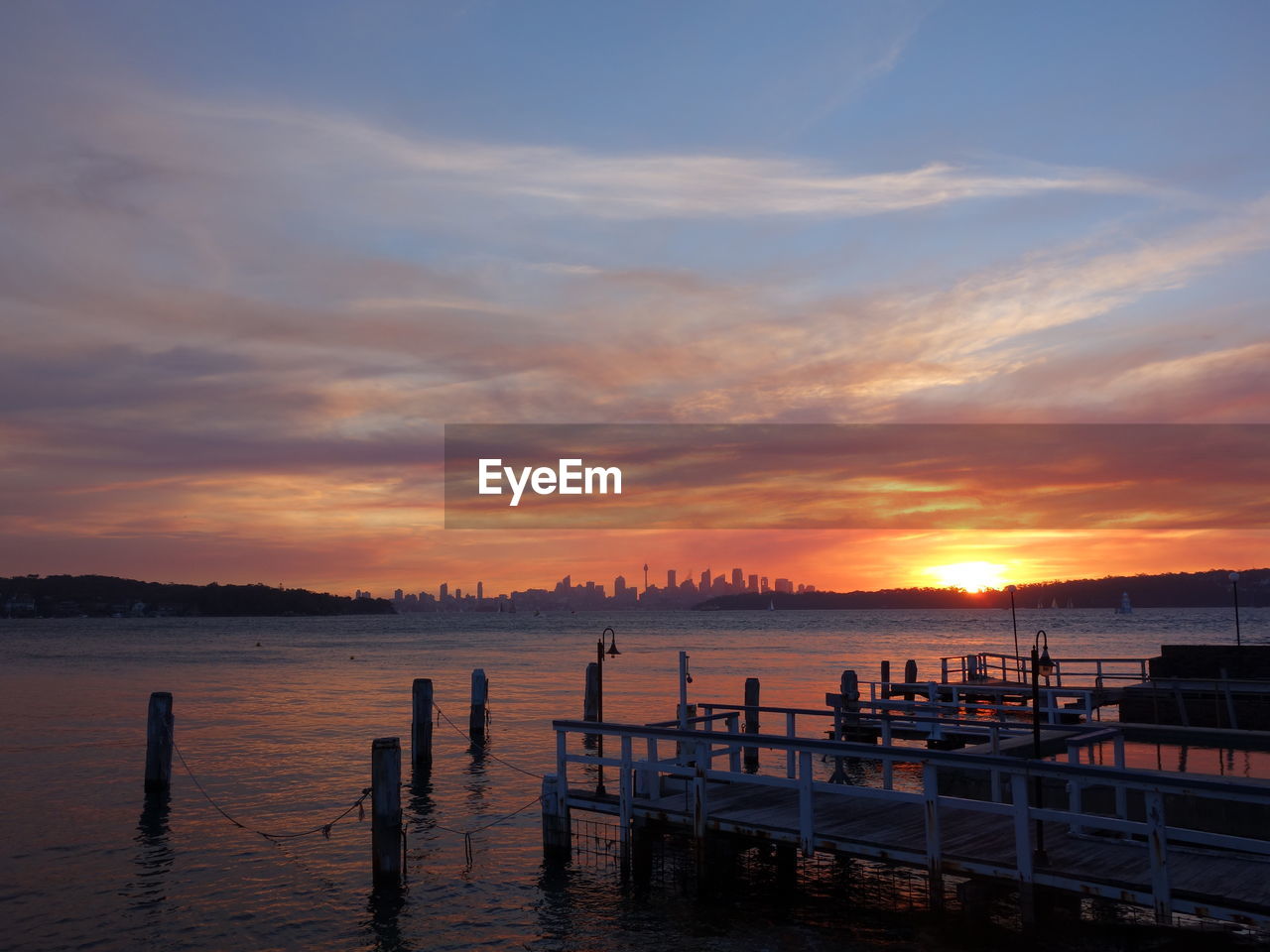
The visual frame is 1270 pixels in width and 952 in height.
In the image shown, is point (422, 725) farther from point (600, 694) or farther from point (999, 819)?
point (999, 819)

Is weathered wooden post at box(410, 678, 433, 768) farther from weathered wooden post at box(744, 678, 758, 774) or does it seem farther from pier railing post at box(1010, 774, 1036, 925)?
pier railing post at box(1010, 774, 1036, 925)

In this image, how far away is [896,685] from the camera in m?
31.4

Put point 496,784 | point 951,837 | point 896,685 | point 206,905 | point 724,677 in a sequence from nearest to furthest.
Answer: point 951,837 → point 206,905 → point 496,784 → point 896,685 → point 724,677

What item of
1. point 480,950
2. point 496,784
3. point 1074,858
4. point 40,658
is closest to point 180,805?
point 496,784

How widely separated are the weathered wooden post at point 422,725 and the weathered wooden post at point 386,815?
12.8 metres

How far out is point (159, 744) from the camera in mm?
26188

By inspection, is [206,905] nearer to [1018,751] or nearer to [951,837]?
[951,837]

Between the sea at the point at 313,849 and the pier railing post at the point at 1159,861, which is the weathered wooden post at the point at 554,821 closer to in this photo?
the sea at the point at 313,849

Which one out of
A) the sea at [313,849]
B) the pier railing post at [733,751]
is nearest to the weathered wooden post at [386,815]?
the sea at [313,849]

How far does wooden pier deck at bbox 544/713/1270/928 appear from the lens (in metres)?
11.0

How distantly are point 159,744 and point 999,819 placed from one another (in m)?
21.5

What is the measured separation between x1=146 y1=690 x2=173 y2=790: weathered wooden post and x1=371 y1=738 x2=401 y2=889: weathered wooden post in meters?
11.7

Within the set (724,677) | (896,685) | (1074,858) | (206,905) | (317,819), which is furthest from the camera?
(724,677)

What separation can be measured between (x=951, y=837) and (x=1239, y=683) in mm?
16322
